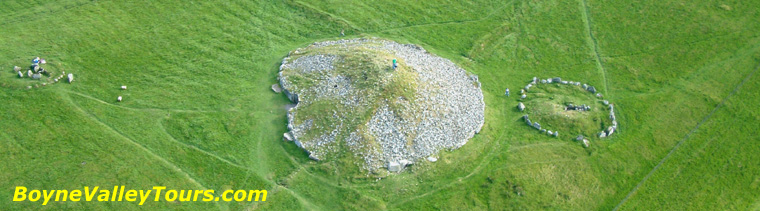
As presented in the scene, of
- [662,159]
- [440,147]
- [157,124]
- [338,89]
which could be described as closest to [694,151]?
[662,159]

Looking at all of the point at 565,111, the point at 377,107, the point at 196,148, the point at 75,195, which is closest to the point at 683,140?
the point at 565,111

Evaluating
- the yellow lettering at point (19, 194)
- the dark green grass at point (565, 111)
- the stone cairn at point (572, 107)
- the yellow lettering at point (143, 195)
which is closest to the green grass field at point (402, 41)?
the yellow lettering at point (19, 194)

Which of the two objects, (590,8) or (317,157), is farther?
(590,8)

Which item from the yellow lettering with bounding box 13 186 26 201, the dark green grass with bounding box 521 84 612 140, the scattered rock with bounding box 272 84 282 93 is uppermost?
the scattered rock with bounding box 272 84 282 93

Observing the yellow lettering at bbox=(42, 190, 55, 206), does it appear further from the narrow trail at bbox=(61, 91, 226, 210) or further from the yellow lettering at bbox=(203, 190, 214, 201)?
the yellow lettering at bbox=(203, 190, 214, 201)

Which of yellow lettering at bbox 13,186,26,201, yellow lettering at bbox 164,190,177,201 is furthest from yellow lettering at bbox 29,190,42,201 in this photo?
yellow lettering at bbox 164,190,177,201

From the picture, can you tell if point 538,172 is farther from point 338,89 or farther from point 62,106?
point 62,106
